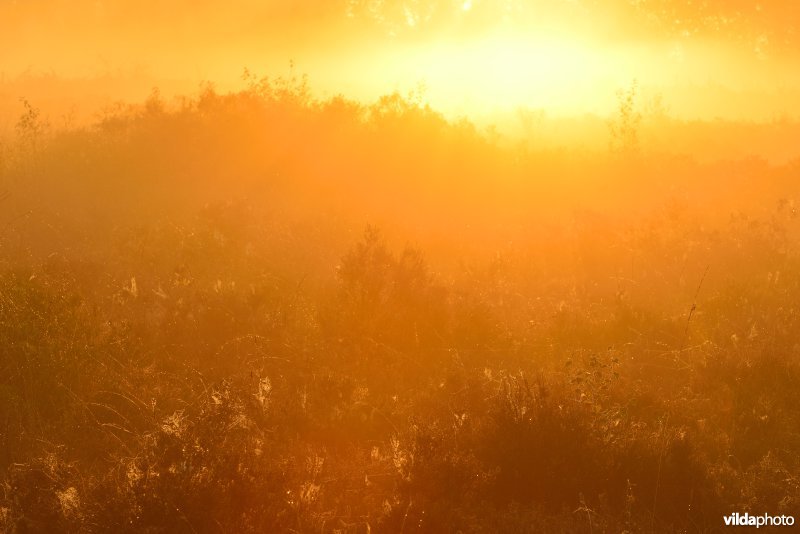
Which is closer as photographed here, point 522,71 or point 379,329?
point 379,329

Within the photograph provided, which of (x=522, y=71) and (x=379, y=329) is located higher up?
(x=522, y=71)

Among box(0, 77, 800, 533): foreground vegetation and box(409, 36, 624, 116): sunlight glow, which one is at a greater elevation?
box(409, 36, 624, 116): sunlight glow

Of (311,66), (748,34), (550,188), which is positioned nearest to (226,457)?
(550,188)

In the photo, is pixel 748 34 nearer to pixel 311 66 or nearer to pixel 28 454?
pixel 311 66

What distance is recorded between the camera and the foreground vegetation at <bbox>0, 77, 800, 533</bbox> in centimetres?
462

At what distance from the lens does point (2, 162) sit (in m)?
10.9

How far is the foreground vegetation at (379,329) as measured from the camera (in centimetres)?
462

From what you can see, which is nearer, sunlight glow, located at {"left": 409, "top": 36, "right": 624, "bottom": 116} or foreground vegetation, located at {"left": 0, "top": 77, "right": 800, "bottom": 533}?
foreground vegetation, located at {"left": 0, "top": 77, "right": 800, "bottom": 533}

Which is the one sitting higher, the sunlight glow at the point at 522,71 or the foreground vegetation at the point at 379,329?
the sunlight glow at the point at 522,71

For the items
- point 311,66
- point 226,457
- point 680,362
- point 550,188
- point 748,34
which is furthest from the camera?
point 311,66

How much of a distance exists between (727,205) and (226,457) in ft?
34.1

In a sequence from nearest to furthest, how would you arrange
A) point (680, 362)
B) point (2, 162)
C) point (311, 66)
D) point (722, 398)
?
point (722, 398) < point (680, 362) < point (2, 162) < point (311, 66)

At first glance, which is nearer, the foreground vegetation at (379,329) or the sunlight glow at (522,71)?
the foreground vegetation at (379,329)

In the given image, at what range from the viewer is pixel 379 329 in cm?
716
